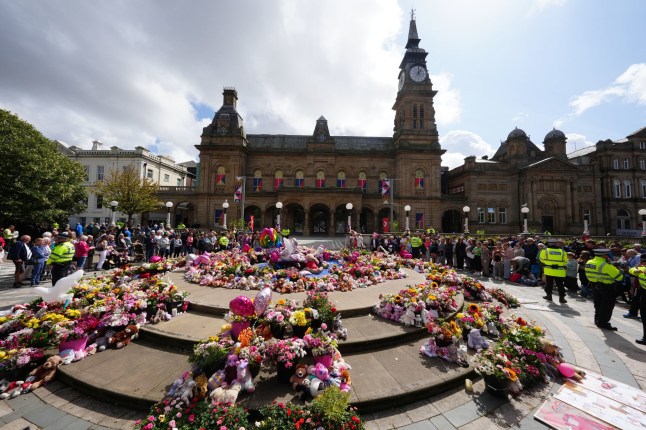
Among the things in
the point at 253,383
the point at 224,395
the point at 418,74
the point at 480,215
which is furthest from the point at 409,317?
the point at 418,74

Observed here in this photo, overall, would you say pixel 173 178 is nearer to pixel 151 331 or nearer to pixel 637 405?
pixel 151 331

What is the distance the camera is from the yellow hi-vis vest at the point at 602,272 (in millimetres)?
6344

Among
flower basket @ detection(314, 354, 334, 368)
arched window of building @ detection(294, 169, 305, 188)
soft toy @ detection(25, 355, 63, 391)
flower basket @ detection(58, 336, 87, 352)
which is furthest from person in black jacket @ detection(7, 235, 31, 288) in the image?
arched window of building @ detection(294, 169, 305, 188)

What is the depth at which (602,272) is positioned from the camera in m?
6.48

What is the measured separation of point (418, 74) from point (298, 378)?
44239 millimetres

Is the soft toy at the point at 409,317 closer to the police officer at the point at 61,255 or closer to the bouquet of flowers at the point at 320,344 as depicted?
the bouquet of flowers at the point at 320,344

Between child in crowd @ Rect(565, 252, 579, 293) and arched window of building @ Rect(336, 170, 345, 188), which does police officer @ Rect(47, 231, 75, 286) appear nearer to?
child in crowd @ Rect(565, 252, 579, 293)

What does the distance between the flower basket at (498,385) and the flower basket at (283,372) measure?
2.92m

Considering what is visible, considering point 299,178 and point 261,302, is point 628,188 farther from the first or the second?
point 261,302

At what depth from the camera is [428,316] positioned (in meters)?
5.42

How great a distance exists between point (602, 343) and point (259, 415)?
7.32 m

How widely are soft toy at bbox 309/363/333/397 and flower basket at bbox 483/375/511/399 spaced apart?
2.39m

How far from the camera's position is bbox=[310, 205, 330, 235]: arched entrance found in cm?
3700

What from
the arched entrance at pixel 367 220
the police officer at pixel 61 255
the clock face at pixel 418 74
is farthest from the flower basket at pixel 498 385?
the clock face at pixel 418 74
